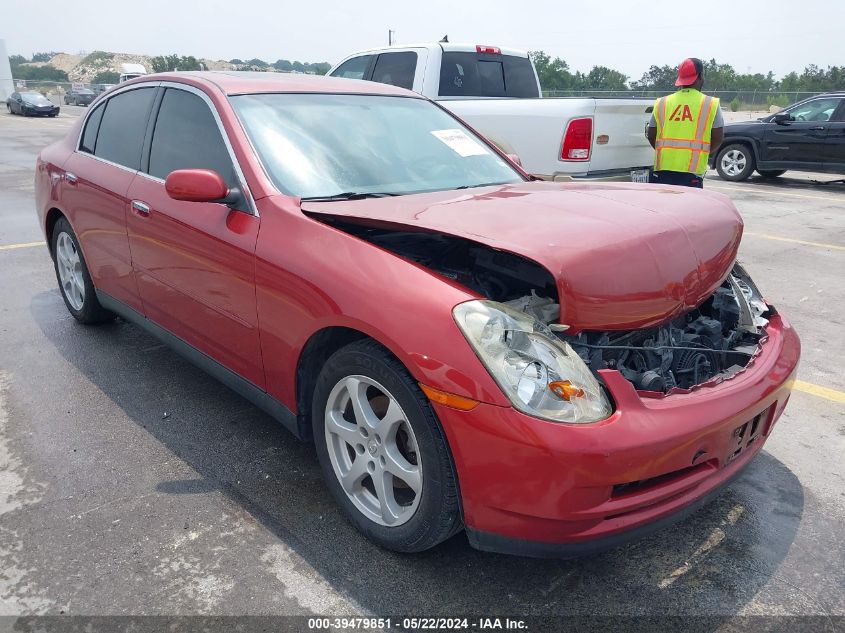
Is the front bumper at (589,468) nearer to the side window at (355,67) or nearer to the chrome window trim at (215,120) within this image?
the chrome window trim at (215,120)

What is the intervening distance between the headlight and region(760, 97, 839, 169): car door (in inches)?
486

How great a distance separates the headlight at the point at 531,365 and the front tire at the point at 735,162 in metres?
12.8

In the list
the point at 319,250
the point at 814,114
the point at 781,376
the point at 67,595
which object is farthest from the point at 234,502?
the point at 814,114

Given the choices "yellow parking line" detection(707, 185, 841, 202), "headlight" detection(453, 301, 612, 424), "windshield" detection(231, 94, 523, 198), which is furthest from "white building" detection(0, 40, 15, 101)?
"headlight" detection(453, 301, 612, 424)

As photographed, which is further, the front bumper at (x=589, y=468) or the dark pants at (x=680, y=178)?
the dark pants at (x=680, y=178)

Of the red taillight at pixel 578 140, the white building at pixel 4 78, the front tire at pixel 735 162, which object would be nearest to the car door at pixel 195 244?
the red taillight at pixel 578 140

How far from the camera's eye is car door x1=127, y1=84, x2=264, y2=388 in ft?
9.36

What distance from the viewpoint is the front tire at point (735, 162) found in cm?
1308

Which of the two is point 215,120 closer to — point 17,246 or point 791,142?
point 17,246

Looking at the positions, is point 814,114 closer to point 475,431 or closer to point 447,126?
point 447,126

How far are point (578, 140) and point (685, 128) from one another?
0.95m

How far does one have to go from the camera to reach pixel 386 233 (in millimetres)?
2662

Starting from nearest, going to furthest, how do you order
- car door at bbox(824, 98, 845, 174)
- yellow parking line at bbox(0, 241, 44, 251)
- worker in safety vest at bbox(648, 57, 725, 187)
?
1. worker in safety vest at bbox(648, 57, 725, 187)
2. yellow parking line at bbox(0, 241, 44, 251)
3. car door at bbox(824, 98, 845, 174)

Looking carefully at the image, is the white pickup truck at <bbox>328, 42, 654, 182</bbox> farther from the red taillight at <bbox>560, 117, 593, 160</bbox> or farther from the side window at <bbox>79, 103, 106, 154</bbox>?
the side window at <bbox>79, 103, 106, 154</bbox>
